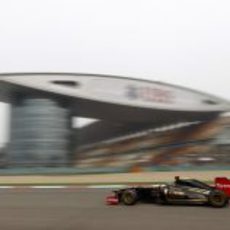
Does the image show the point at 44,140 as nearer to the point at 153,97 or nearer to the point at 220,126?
the point at 153,97

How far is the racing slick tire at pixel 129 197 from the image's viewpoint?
12898 millimetres

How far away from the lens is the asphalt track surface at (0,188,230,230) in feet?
31.3

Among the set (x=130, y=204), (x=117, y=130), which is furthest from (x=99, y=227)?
(x=117, y=130)

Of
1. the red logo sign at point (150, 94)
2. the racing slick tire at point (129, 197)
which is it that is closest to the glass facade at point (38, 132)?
the red logo sign at point (150, 94)

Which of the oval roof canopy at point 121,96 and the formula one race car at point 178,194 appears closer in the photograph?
the formula one race car at point 178,194

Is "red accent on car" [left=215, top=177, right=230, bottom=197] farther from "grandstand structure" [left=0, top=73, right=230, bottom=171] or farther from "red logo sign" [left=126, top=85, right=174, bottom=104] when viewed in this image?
"red logo sign" [left=126, top=85, right=174, bottom=104]

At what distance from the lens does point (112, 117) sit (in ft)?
224

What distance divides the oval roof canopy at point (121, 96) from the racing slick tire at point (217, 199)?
44.3 metres

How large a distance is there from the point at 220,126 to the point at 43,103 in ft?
76.6

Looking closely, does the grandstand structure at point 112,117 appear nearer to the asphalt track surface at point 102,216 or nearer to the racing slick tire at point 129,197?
the racing slick tire at point 129,197

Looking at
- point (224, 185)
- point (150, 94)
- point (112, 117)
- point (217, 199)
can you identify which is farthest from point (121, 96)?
point (217, 199)

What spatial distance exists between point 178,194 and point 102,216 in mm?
2321

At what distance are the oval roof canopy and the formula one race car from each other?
1700 inches

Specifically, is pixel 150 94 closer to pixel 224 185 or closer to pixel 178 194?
pixel 224 185
